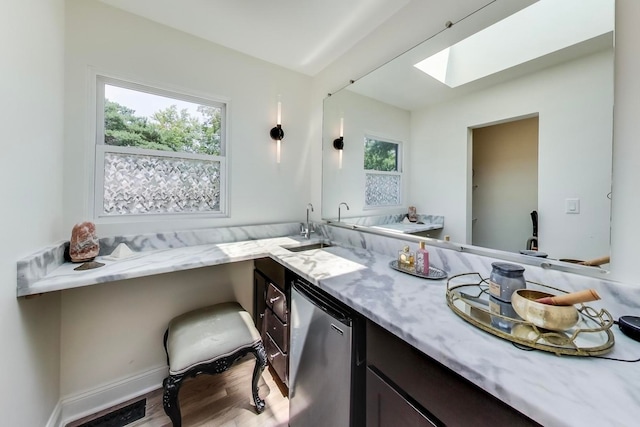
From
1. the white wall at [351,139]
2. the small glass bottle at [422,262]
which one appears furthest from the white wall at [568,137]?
the white wall at [351,139]

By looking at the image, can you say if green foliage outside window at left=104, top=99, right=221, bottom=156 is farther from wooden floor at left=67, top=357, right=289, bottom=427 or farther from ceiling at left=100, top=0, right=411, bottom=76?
wooden floor at left=67, top=357, right=289, bottom=427

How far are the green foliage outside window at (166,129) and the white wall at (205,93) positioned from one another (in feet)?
0.40

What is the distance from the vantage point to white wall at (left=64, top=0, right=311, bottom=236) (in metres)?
1.44

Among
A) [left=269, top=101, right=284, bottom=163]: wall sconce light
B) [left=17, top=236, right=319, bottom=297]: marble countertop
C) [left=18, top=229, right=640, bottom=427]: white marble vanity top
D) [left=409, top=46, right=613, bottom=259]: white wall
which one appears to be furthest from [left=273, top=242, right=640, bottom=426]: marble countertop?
[left=269, top=101, right=284, bottom=163]: wall sconce light

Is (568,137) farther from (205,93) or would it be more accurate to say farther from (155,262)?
(205,93)

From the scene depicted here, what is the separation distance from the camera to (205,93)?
1856mm

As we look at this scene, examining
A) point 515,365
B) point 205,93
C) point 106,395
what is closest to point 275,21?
point 205,93

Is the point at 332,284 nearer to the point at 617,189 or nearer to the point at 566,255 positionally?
the point at 566,255

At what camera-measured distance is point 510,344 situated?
65cm

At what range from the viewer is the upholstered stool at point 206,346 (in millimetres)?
1231

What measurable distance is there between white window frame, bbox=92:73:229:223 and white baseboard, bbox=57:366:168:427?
1092mm

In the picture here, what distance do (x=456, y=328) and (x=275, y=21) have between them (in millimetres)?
2087

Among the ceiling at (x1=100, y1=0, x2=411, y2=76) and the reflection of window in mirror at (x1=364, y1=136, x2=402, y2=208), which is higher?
the ceiling at (x1=100, y1=0, x2=411, y2=76)

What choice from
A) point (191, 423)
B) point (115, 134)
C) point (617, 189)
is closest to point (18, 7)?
point (115, 134)
